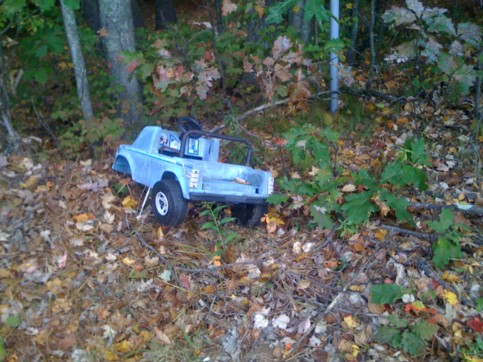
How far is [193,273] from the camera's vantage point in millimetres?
4504

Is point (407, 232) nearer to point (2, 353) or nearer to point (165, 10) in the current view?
point (2, 353)

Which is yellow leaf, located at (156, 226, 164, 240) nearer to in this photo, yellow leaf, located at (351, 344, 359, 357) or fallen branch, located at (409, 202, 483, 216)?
yellow leaf, located at (351, 344, 359, 357)

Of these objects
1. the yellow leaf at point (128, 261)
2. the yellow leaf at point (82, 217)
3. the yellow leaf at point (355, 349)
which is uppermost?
the yellow leaf at point (82, 217)

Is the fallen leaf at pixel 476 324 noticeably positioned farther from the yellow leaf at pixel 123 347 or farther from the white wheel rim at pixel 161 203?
the white wheel rim at pixel 161 203

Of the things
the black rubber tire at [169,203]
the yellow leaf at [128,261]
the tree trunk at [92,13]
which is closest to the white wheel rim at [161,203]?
→ the black rubber tire at [169,203]

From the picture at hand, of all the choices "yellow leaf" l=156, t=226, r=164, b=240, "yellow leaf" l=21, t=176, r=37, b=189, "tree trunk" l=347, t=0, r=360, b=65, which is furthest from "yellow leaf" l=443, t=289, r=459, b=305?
"yellow leaf" l=21, t=176, r=37, b=189

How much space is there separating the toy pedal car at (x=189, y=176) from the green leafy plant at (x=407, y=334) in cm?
181

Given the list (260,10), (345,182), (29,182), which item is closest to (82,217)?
(29,182)

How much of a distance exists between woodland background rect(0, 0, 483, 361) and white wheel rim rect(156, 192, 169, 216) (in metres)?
0.28

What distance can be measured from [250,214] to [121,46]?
11.5 ft

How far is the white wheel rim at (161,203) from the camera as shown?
4.74 meters

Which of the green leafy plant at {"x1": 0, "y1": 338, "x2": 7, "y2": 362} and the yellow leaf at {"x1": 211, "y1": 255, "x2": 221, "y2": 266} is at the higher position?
the yellow leaf at {"x1": 211, "y1": 255, "x2": 221, "y2": 266}

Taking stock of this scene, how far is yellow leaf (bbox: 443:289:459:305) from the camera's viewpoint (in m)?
3.73

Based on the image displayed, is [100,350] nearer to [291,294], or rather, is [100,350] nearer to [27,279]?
[27,279]
